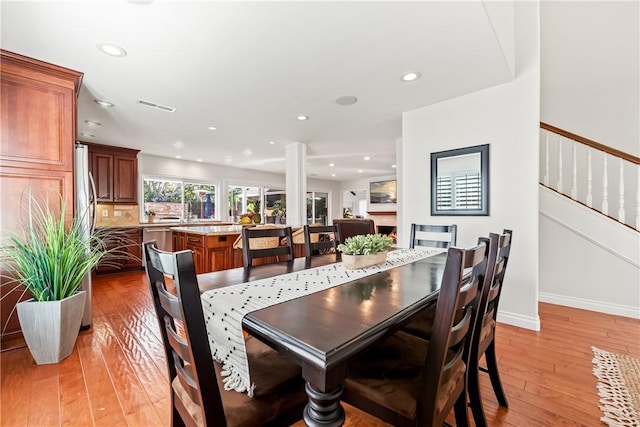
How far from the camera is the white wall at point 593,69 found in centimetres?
342

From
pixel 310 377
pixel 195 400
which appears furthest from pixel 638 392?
pixel 195 400

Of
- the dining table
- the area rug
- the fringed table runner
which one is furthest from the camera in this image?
the area rug

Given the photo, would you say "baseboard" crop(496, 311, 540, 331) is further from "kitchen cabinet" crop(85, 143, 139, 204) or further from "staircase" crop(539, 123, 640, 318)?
"kitchen cabinet" crop(85, 143, 139, 204)

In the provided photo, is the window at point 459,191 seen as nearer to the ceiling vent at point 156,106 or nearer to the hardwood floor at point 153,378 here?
the hardwood floor at point 153,378

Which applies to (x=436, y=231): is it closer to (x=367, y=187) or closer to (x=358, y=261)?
(x=358, y=261)

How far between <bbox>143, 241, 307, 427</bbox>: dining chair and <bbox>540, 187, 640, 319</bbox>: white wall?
3708 mm

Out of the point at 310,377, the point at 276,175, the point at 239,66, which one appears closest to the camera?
the point at 310,377

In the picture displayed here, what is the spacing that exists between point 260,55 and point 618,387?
11.2 feet

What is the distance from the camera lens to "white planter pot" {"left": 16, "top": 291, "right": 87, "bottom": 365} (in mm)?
1982

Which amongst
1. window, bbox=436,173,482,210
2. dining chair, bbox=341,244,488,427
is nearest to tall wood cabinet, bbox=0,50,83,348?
dining chair, bbox=341,244,488,427

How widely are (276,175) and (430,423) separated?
828 centimetres

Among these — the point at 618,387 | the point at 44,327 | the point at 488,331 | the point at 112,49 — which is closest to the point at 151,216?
the point at 44,327

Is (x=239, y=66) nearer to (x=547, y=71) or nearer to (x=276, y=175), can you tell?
(x=547, y=71)

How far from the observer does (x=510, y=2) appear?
246 centimetres
